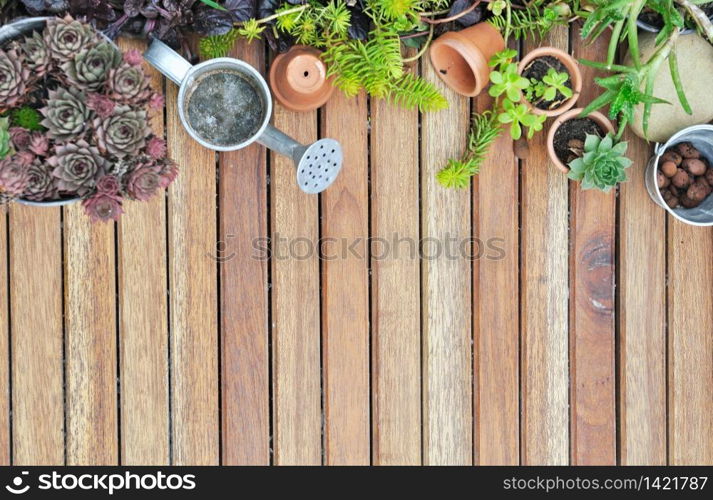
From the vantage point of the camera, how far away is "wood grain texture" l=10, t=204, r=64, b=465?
4.95 feet

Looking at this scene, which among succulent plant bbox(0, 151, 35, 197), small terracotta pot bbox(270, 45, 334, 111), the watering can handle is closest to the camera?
succulent plant bbox(0, 151, 35, 197)

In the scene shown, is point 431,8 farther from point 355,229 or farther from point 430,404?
point 430,404

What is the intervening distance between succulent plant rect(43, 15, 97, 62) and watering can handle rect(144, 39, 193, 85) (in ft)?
0.56

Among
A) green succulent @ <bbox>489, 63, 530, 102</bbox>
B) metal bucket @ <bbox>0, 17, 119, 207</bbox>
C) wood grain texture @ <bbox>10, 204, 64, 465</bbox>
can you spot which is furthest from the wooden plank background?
metal bucket @ <bbox>0, 17, 119, 207</bbox>

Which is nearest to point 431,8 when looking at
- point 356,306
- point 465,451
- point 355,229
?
point 355,229

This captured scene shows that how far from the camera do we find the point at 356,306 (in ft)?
5.19

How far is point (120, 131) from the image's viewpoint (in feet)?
3.80

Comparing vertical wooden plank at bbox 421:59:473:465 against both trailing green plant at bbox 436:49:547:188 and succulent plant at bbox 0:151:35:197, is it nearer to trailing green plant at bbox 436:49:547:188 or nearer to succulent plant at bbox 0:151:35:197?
trailing green plant at bbox 436:49:547:188

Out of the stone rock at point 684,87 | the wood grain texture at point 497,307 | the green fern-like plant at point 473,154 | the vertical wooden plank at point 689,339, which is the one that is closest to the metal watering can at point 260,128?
the green fern-like plant at point 473,154

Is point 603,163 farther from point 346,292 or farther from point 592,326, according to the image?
point 346,292

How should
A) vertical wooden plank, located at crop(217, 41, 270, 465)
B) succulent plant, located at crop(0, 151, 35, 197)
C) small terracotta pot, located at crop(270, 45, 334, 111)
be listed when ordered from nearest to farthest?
succulent plant, located at crop(0, 151, 35, 197), small terracotta pot, located at crop(270, 45, 334, 111), vertical wooden plank, located at crop(217, 41, 270, 465)

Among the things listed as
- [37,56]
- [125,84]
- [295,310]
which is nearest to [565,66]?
[295,310]
